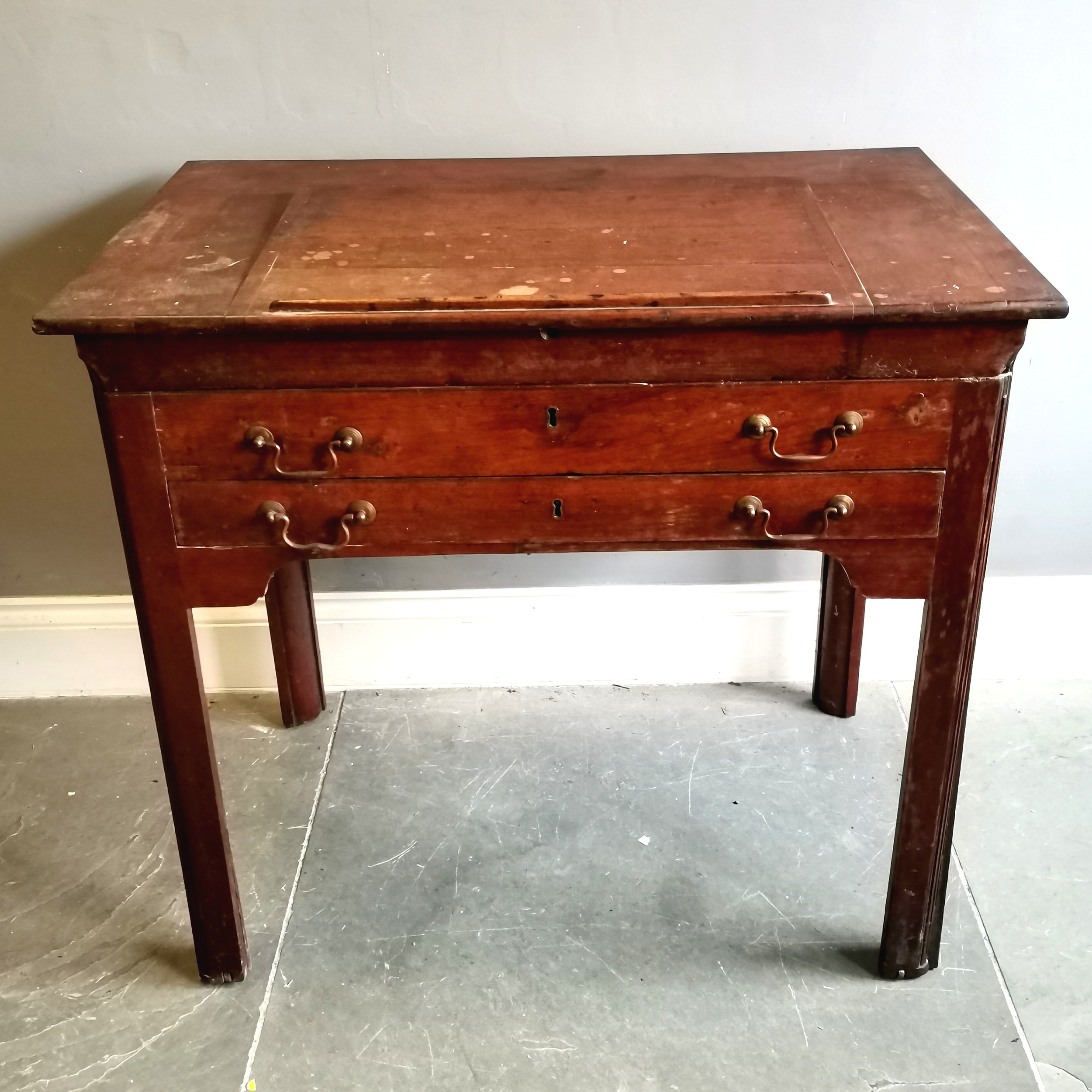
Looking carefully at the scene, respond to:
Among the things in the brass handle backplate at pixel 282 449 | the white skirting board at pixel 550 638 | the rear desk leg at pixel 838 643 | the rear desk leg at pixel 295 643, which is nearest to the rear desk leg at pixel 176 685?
the brass handle backplate at pixel 282 449

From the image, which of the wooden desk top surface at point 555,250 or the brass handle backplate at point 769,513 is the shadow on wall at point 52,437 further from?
the brass handle backplate at point 769,513

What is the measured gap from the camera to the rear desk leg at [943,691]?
1228mm

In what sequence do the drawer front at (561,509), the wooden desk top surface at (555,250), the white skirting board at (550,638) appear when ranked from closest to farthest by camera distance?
the wooden desk top surface at (555,250)
the drawer front at (561,509)
the white skirting board at (550,638)

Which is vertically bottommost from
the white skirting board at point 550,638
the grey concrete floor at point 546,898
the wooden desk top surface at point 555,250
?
the grey concrete floor at point 546,898

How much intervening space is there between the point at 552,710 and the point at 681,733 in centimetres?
23

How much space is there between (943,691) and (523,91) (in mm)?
1009

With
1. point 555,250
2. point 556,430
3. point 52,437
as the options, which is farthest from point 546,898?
point 52,437

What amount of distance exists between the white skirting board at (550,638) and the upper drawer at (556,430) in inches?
30.8

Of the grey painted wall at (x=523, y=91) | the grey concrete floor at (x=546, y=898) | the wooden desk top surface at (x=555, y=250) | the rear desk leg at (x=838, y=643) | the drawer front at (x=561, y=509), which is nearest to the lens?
the wooden desk top surface at (x=555, y=250)

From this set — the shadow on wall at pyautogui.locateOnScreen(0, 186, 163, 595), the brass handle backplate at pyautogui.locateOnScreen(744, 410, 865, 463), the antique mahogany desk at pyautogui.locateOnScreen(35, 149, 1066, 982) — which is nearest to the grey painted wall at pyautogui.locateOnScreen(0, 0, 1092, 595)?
the shadow on wall at pyautogui.locateOnScreen(0, 186, 163, 595)

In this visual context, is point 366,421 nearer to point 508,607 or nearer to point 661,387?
point 661,387

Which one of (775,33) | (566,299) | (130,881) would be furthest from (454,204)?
(130,881)

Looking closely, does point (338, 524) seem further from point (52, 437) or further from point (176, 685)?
point (52, 437)

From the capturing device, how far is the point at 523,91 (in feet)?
5.51
